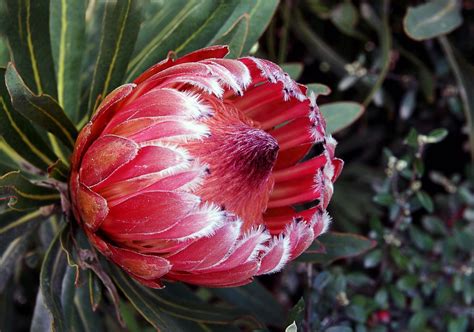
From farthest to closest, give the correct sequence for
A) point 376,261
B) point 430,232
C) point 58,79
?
point 430,232, point 376,261, point 58,79

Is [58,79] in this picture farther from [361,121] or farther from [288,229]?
[361,121]

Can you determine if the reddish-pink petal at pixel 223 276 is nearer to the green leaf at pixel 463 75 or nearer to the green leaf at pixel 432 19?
the green leaf at pixel 432 19

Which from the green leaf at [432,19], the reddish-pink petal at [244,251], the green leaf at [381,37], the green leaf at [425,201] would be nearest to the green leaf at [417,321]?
the green leaf at [425,201]

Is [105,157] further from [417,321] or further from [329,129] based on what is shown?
[417,321]

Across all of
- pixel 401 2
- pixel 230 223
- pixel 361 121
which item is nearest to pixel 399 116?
pixel 361 121

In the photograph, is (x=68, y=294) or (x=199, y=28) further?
(x=199, y=28)

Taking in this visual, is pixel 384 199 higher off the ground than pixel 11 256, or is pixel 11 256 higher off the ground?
pixel 11 256

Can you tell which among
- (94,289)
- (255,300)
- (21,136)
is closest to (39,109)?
(21,136)
